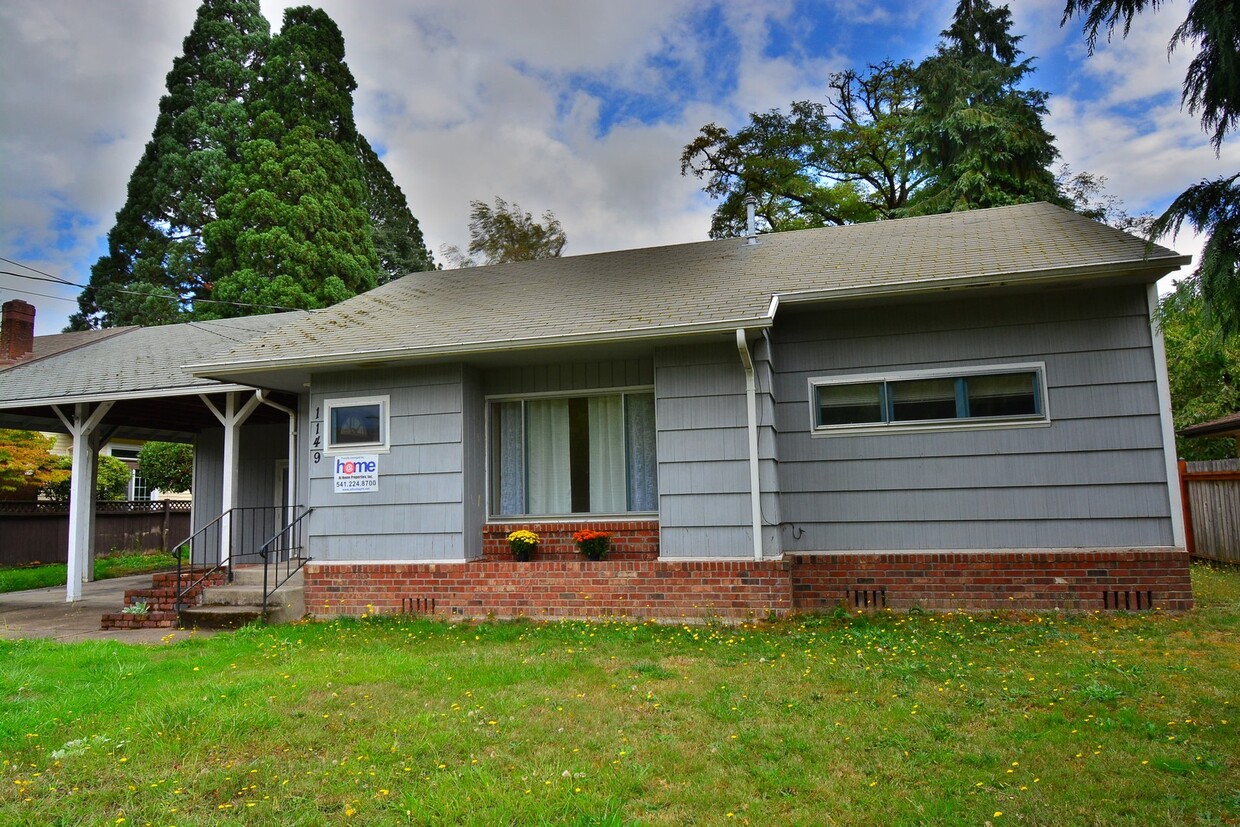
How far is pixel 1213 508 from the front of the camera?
1153 centimetres

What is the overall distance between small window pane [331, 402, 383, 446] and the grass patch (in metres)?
8.20

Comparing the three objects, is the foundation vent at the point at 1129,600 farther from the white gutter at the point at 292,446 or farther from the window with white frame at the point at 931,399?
the white gutter at the point at 292,446

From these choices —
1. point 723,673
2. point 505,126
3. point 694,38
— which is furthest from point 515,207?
point 723,673

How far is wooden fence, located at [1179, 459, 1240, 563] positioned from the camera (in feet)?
36.1

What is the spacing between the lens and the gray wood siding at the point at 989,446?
25.5 feet

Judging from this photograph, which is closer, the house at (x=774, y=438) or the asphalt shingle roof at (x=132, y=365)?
the house at (x=774, y=438)

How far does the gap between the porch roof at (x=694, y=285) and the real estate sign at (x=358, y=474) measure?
44.4 inches

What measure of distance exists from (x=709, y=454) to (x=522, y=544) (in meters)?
2.39

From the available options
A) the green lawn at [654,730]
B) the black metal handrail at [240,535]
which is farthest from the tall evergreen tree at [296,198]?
the green lawn at [654,730]

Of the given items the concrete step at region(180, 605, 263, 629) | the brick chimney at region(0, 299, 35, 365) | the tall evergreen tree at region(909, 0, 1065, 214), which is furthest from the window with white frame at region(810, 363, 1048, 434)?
the brick chimney at region(0, 299, 35, 365)

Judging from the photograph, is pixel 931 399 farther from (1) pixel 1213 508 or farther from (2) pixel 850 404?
(1) pixel 1213 508

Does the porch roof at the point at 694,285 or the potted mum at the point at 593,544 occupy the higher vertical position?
the porch roof at the point at 694,285

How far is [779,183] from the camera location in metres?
22.0

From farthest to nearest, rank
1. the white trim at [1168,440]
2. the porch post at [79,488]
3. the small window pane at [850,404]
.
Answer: the porch post at [79,488] → the small window pane at [850,404] → the white trim at [1168,440]
